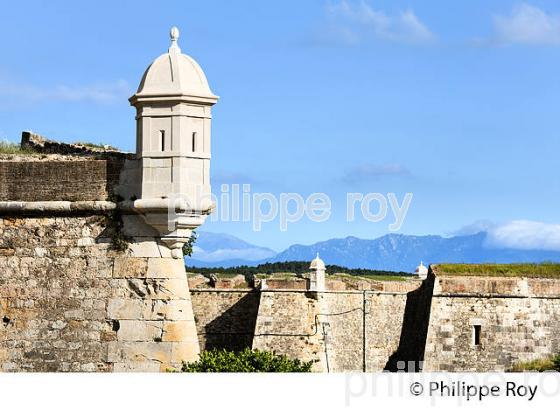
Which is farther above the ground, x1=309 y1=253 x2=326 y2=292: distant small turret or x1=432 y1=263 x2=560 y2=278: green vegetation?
x1=309 y1=253 x2=326 y2=292: distant small turret

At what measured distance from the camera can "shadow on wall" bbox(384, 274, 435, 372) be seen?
34844 millimetres

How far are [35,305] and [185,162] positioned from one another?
2723mm

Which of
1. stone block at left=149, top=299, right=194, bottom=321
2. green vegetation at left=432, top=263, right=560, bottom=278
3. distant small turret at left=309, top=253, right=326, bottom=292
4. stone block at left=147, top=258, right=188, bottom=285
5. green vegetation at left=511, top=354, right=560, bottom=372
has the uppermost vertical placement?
distant small turret at left=309, top=253, right=326, bottom=292

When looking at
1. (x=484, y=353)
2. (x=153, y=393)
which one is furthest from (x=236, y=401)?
(x=484, y=353)

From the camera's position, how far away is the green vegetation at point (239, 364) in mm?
18922

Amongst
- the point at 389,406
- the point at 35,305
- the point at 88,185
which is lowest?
the point at 389,406

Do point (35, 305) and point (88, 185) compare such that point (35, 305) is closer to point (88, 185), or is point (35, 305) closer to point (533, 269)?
point (88, 185)

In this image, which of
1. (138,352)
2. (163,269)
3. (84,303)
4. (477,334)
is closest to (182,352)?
(138,352)

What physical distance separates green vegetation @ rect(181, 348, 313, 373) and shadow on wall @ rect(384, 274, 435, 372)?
1364 centimetres

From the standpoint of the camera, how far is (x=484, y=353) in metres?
33.9

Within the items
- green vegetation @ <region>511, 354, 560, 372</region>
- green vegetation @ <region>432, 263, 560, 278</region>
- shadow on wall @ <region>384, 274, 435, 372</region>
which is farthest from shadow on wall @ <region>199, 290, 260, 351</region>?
green vegetation @ <region>511, 354, 560, 372</region>

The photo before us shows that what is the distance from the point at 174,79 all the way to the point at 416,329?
736 inches

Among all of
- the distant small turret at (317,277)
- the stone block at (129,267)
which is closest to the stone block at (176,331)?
the stone block at (129,267)

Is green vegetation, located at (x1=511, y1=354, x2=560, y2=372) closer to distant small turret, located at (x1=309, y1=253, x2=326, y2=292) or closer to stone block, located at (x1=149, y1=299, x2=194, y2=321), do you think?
stone block, located at (x1=149, y1=299, x2=194, y2=321)
